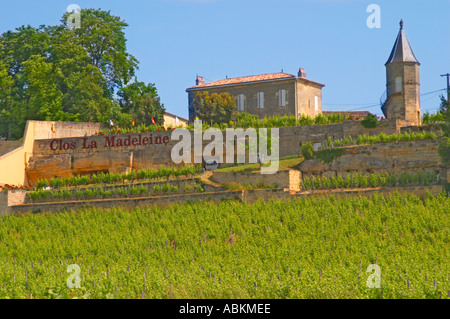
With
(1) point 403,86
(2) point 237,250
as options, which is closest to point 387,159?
(2) point 237,250

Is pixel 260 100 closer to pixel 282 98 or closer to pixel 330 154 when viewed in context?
pixel 282 98

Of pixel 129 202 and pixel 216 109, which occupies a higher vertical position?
pixel 216 109

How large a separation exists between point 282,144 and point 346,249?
39.2 feet

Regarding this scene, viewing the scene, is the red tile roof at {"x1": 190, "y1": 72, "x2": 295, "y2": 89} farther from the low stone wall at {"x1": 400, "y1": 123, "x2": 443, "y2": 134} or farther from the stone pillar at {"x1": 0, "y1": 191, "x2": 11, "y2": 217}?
the stone pillar at {"x1": 0, "y1": 191, "x2": 11, "y2": 217}

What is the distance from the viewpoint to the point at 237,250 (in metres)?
26.8

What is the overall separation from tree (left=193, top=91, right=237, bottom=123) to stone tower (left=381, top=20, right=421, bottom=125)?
876cm

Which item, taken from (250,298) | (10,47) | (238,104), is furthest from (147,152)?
(250,298)

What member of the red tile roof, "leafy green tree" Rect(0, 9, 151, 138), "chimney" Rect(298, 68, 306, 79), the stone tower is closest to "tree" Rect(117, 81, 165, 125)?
"leafy green tree" Rect(0, 9, 151, 138)

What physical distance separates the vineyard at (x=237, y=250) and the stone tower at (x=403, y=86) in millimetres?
11662

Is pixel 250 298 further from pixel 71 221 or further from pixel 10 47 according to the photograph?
pixel 10 47

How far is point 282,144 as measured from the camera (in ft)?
121

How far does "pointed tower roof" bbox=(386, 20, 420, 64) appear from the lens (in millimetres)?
39719

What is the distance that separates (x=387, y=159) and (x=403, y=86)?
349 inches

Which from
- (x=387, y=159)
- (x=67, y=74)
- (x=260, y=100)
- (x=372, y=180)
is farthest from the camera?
(x=260, y=100)
